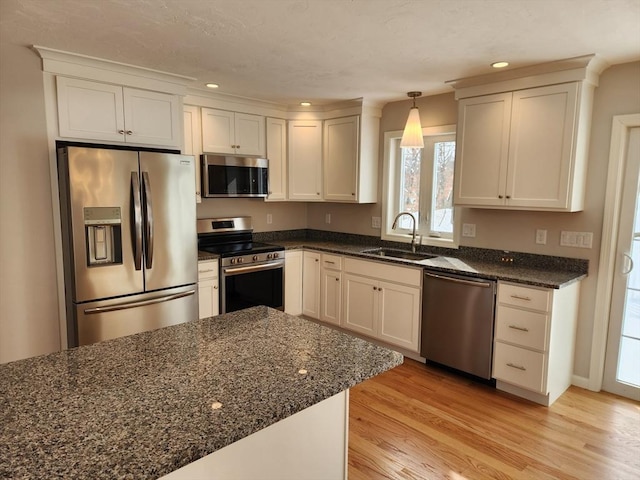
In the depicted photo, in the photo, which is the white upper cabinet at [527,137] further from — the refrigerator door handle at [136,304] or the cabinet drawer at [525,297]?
the refrigerator door handle at [136,304]

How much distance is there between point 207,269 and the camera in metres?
3.48

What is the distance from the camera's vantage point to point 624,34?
223 cm

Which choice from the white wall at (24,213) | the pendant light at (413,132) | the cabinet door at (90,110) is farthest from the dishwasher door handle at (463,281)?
the white wall at (24,213)

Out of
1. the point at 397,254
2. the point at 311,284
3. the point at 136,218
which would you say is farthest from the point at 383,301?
the point at 136,218

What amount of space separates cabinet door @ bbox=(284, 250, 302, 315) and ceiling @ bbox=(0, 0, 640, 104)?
1.75m

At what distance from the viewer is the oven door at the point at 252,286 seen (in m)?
3.61

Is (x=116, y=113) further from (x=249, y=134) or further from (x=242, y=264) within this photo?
(x=242, y=264)

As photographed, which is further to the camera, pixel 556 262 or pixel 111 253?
pixel 556 262

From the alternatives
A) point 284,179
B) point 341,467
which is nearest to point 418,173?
point 284,179

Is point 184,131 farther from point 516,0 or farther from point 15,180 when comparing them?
point 516,0

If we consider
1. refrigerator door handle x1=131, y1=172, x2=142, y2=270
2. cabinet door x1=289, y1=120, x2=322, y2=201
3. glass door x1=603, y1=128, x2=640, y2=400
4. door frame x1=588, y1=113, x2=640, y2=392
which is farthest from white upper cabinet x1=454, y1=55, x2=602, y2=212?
refrigerator door handle x1=131, y1=172, x2=142, y2=270

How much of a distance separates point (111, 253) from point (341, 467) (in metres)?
2.08

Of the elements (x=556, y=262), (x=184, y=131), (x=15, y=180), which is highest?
(x=184, y=131)

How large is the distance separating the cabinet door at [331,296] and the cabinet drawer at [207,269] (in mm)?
1093
